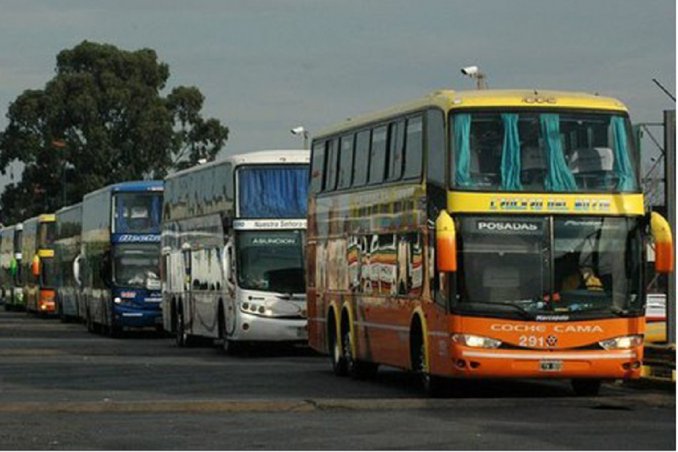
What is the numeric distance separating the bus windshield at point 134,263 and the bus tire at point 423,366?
25897mm

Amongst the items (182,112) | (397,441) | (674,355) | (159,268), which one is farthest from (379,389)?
(182,112)

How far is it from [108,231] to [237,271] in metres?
15.5

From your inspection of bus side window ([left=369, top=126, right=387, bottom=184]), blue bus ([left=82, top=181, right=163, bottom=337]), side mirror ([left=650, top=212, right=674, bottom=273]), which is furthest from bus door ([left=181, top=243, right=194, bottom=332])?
side mirror ([left=650, top=212, right=674, bottom=273])

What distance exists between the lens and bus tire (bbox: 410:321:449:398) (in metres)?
25.5

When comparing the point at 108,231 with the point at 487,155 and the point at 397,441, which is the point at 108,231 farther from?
the point at 397,441

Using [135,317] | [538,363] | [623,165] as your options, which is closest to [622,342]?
[538,363]

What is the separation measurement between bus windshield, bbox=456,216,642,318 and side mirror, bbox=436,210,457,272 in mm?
506

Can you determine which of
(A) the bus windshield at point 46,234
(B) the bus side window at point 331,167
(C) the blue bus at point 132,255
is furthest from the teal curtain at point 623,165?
(A) the bus windshield at point 46,234

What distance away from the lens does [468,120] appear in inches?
968

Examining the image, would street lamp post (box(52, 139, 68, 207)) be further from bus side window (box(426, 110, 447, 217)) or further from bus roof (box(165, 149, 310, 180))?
bus side window (box(426, 110, 447, 217))

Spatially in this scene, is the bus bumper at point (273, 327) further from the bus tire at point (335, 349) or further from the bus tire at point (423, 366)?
the bus tire at point (423, 366)

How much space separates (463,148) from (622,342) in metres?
2.83

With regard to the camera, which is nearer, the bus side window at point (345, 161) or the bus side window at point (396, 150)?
the bus side window at point (396, 150)

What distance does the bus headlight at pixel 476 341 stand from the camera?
24.1 m
